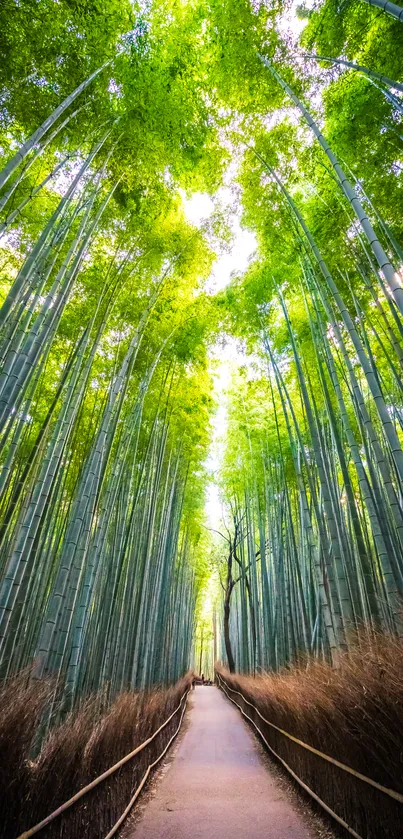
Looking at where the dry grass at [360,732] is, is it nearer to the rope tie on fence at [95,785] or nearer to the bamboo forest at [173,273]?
the bamboo forest at [173,273]

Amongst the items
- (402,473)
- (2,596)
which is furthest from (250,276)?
(2,596)

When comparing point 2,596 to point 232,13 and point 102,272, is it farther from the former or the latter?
point 232,13

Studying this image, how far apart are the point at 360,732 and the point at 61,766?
127cm

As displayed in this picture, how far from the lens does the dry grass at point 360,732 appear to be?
4.60 ft

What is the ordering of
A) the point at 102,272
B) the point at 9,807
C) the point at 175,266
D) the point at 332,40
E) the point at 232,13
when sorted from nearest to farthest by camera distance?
the point at 9,807 → the point at 332,40 → the point at 232,13 → the point at 102,272 → the point at 175,266

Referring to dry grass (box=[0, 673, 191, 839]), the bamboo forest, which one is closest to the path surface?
dry grass (box=[0, 673, 191, 839])

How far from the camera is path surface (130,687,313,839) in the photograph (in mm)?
2254

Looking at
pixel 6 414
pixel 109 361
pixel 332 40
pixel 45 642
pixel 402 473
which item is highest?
pixel 332 40

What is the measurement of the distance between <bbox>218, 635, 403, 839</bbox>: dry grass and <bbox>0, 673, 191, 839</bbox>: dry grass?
1.25 metres

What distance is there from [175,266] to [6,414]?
3352 millimetres

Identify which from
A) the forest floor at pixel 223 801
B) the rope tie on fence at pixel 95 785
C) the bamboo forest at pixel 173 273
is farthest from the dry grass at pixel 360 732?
the rope tie on fence at pixel 95 785

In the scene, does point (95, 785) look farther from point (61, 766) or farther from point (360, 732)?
point (360, 732)

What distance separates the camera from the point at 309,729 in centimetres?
252

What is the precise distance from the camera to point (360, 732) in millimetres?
1624
